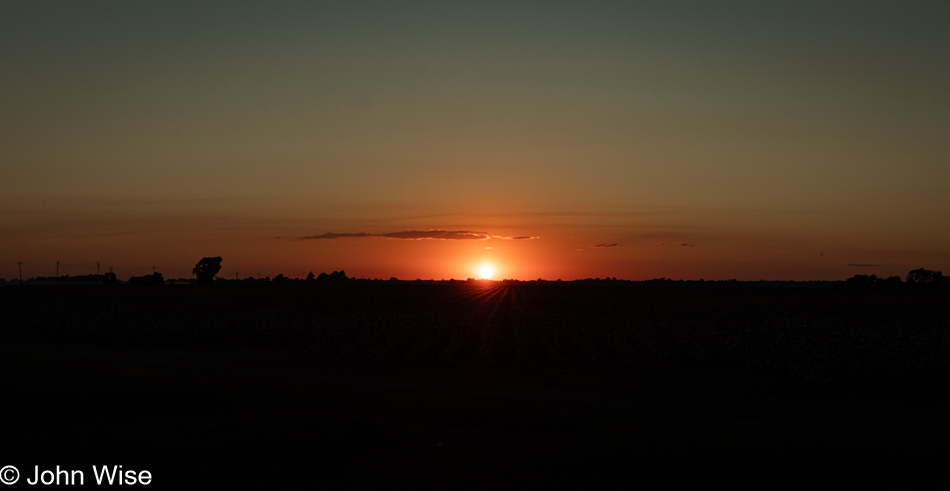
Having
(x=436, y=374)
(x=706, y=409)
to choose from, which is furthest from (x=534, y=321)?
(x=706, y=409)

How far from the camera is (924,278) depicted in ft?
492

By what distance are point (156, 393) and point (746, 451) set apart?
1526 centimetres

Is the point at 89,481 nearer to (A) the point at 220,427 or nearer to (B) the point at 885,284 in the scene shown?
(A) the point at 220,427

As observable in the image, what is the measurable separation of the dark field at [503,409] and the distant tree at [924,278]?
131 metres

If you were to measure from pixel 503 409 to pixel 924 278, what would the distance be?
16419 cm

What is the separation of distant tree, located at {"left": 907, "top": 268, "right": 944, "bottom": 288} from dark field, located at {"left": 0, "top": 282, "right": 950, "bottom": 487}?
431 feet

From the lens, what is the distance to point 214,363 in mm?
31219

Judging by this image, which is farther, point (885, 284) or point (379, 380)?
point (885, 284)

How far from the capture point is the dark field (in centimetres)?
1235

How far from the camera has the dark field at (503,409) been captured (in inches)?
486

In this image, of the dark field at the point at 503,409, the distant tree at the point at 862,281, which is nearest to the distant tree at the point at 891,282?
the distant tree at the point at 862,281

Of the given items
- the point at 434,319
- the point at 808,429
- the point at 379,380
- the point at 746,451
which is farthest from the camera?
the point at 434,319

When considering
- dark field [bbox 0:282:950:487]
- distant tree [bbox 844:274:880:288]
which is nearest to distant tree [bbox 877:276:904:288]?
distant tree [bbox 844:274:880:288]

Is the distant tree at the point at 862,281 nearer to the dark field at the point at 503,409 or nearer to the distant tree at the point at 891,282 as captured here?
the distant tree at the point at 891,282
